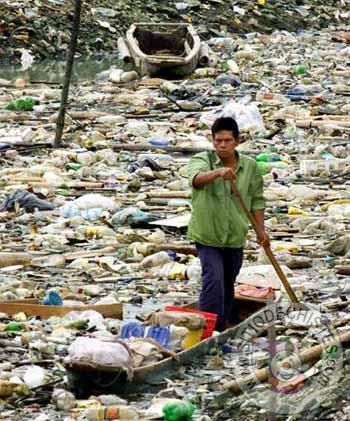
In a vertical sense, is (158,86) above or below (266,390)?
below

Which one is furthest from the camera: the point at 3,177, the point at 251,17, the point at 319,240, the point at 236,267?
the point at 251,17

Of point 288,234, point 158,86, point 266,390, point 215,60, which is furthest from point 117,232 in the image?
point 215,60

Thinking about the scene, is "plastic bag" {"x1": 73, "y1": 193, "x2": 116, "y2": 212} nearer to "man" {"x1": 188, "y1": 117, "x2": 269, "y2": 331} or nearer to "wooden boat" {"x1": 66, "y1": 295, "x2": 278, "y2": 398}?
"man" {"x1": 188, "y1": 117, "x2": 269, "y2": 331}

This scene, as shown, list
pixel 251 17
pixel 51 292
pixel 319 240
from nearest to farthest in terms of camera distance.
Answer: pixel 51 292, pixel 319 240, pixel 251 17

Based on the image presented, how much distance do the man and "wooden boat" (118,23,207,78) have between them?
47.0ft

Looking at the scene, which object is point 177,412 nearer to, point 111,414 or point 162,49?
point 111,414

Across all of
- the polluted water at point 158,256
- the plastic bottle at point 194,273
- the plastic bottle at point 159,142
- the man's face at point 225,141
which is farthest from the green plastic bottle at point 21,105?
the man's face at point 225,141

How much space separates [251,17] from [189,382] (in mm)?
24507

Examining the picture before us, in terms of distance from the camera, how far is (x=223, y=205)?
794 centimetres

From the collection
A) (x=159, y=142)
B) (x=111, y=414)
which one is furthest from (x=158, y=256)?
(x=159, y=142)

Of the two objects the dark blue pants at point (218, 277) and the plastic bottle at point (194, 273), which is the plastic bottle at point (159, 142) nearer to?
the plastic bottle at point (194, 273)

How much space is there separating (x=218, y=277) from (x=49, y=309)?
1118 millimetres

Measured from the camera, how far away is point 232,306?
8.49m

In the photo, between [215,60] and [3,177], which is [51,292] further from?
[215,60]
